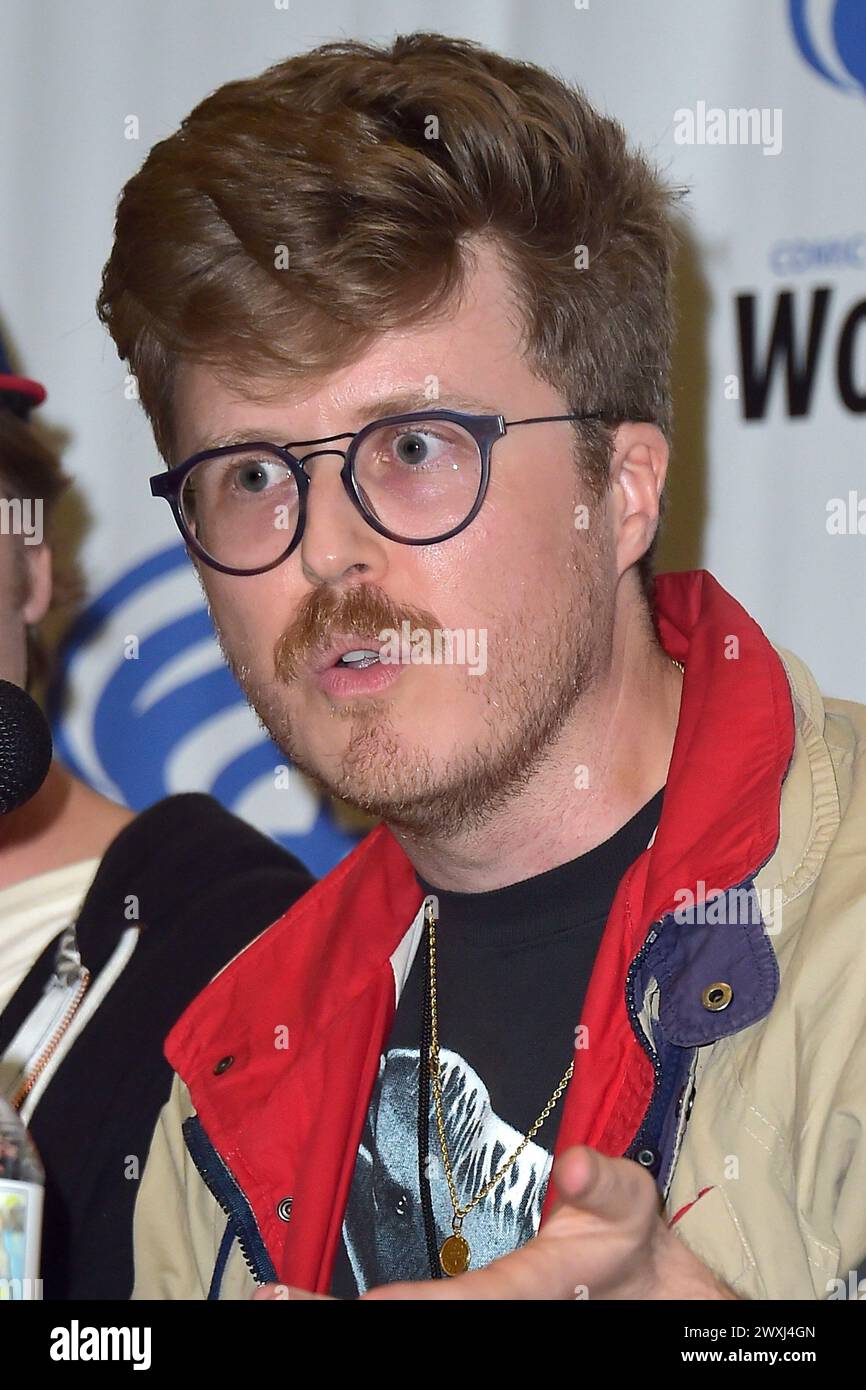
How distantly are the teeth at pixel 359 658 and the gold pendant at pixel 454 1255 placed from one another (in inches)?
18.7

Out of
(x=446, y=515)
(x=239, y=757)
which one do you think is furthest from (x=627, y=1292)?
(x=239, y=757)

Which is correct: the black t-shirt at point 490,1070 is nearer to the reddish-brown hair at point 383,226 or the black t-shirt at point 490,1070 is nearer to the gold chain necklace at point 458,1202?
the gold chain necklace at point 458,1202

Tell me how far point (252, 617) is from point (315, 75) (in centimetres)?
51

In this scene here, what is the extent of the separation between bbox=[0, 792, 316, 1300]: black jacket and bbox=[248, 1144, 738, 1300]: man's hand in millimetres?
736

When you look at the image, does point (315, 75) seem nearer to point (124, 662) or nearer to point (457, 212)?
point (457, 212)

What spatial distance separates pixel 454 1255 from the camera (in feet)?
4.16

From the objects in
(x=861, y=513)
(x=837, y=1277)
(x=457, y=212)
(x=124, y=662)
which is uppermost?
(x=457, y=212)

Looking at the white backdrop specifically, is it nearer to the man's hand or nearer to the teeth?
the teeth

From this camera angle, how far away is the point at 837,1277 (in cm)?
108

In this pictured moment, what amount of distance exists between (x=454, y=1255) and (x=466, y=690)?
46cm

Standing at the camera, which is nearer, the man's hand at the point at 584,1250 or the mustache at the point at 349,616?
the man's hand at the point at 584,1250

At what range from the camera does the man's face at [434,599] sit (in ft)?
4.17

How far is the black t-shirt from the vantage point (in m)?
1.27

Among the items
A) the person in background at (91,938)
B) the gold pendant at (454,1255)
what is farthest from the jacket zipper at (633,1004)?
the person in background at (91,938)
